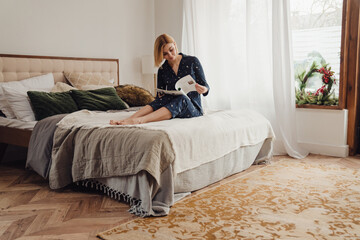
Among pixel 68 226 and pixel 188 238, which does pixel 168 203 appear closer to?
pixel 188 238

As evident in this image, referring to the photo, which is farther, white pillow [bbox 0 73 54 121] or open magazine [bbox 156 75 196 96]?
white pillow [bbox 0 73 54 121]

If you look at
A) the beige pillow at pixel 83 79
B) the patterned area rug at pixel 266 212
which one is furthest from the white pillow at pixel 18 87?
the patterned area rug at pixel 266 212

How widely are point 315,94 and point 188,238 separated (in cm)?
290

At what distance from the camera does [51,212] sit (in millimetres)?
2402

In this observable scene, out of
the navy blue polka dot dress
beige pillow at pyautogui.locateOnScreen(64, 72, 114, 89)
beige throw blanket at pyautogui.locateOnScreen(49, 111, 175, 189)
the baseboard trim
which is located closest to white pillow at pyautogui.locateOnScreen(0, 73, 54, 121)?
beige pillow at pyautogui.locateOnScreen(64, 72, 114, 89)

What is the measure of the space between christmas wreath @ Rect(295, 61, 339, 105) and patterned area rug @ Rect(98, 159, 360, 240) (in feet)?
3.68

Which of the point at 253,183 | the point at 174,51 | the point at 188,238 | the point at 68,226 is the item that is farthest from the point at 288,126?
the point at 68,226

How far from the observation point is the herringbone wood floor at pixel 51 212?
6.85ft

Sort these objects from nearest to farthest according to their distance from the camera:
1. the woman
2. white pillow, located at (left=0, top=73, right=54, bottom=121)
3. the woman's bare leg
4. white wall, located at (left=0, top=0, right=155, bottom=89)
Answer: the woman's bare leg → the woman → white pillow, located at (left=0, top=73, right=54, bottom=121) → white wall, located at (left=0, top=0, right=155, bottom=89)

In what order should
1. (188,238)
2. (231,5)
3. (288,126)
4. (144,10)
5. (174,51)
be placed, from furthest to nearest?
1. (144,10)
2. (231,5)
3. (288,126)
4. (174,51)
5. (188,238)

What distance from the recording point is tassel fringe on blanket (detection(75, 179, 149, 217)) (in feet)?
7.71

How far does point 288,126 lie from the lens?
4.10 metres

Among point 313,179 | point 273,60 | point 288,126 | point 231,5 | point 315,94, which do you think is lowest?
point 313,179

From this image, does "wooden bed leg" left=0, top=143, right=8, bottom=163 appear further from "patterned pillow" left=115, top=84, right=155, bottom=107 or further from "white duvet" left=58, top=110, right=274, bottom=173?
"patterned pillow" left=115, top=84, right=155, bottom=107
